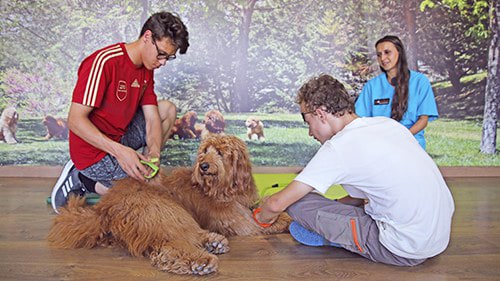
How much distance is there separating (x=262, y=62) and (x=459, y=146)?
2.10 m

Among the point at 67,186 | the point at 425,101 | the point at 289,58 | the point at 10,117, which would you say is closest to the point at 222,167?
the point at 67,186

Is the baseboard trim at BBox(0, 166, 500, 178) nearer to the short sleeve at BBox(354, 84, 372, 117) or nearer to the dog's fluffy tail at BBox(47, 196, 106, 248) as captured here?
the short sleeve at BBox(354, 84, 372, 117)

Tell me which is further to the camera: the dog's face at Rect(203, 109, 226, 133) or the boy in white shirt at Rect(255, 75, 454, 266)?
the dog's face at Rect(203, 109, 226, 133)

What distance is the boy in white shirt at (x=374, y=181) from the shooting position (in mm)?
1780

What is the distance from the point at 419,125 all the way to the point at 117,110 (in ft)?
6.76

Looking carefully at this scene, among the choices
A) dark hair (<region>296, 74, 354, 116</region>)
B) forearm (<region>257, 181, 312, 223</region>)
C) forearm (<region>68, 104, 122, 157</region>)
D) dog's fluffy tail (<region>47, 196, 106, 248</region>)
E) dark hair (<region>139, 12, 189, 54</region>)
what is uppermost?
dark hair (<region>139, 12, 189, 54</region>)

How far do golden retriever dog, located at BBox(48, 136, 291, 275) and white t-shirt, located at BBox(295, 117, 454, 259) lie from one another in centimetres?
61

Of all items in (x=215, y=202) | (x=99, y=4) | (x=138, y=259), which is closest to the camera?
(x=138, y=259)

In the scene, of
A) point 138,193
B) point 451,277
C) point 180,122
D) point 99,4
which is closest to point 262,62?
point 180,122

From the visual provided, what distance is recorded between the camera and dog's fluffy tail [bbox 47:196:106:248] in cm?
213

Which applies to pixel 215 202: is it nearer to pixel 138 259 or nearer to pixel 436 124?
pixel 138 259

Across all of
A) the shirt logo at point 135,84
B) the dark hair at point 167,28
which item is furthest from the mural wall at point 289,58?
the dark hair at point 167,28

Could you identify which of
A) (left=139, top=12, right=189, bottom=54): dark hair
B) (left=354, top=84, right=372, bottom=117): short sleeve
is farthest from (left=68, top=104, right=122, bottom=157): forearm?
(left=354, top=84, right=372, bottom=117): short sleeve

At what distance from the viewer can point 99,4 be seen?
4336 millimetres
